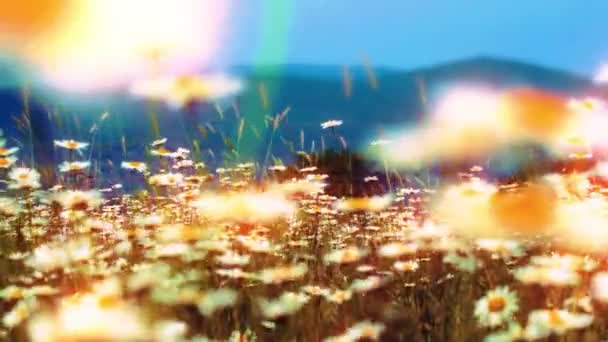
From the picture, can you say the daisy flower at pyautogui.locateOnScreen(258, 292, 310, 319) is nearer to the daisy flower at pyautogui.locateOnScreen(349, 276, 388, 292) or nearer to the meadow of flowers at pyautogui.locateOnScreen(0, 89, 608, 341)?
the meadow of flowers at pyautogui.locateOnScreen(0, 89, 608, 341)

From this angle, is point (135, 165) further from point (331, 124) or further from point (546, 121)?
point (546, 121)

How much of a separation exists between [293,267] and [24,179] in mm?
1567

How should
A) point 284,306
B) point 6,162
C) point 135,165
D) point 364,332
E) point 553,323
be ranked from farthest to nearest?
point 135,165
point 6,162
point 284,306
point 364,332
point 553,323

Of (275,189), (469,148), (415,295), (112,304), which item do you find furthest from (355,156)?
(112,304)

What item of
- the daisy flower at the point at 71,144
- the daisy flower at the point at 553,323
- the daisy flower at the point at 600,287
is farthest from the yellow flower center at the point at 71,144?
the daisy flower at the point at 553,323

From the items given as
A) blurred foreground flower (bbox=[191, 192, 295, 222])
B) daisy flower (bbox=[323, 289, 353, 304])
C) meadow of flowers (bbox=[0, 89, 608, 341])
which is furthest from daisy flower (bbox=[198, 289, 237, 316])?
blurred foreground flower (bbox=[191, 192, 295, 222])

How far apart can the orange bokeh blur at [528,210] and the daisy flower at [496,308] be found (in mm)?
1527

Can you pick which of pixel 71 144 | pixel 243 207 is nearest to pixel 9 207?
Answer: pixel 71 144

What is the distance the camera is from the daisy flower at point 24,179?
3432 millimetres

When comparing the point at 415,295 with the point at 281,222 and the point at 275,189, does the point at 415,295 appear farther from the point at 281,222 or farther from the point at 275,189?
the point at 275,189

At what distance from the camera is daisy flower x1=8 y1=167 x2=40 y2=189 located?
3.43m

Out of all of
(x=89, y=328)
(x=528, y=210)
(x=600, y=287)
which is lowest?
(x=528, y=210)

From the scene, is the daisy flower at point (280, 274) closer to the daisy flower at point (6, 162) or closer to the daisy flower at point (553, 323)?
the daisy flower at point (553, 323)

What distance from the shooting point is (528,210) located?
13.5 ft
